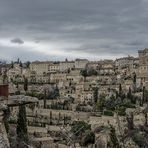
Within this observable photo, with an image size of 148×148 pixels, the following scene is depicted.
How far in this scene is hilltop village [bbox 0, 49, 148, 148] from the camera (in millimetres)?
33250

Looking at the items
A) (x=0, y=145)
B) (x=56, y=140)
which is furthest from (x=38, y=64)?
(x=0, y=145)

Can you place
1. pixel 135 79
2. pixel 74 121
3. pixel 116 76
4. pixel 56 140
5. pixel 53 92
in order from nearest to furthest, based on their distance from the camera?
pixel 56 140 < pixel 74 121 < pixel 53 92 < pixel 135 79 < pixel 116 76

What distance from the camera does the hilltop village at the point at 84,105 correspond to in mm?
33250

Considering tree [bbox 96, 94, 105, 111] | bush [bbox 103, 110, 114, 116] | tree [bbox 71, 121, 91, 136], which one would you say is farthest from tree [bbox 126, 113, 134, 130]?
tree [bbox 96, 94, 105, 111]

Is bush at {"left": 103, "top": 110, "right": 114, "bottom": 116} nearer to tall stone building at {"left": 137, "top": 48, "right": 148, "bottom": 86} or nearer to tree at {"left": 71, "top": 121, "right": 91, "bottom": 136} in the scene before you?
tree at {"left": 71, "top": 121, "right": 91, "bottom": 136}

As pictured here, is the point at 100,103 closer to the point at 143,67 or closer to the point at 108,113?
the point at 108,113

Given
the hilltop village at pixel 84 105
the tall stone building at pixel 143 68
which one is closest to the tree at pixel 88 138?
the hilltop village at pixel 84 105

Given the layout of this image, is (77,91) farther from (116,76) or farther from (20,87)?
(116,76)

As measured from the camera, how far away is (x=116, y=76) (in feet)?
280

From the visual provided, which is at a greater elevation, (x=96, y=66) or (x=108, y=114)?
(x=96, y=66)

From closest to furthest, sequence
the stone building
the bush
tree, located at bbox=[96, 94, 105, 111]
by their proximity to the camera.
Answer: the bush < tree, located at bbox=[96, 94, 105, 111] < the stone building

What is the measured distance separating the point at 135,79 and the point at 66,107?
71.6ft

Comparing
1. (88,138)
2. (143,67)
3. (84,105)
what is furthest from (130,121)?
(143,67)

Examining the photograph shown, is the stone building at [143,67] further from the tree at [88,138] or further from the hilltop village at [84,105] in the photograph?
the tree at [88,138]
